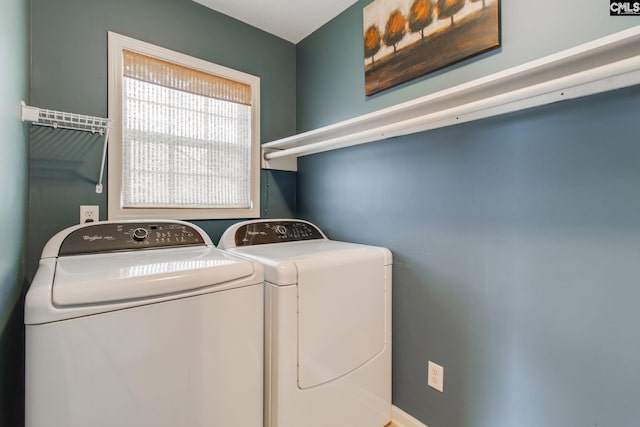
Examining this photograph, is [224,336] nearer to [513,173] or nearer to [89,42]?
[513,173]

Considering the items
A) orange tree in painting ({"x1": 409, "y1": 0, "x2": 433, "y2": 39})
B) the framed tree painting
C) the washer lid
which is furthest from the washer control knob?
orange tree in painting ({"x1": 409, "y1": 0, "x2": 433, "y2": 39})

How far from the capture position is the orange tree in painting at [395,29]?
5.10 feet

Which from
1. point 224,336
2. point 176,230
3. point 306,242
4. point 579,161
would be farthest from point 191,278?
point 579,161

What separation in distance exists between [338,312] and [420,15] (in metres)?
1.49

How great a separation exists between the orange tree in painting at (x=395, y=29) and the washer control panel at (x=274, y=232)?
1.18 m

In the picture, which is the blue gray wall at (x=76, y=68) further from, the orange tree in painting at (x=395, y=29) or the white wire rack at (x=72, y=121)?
the orange tree in painting at (x=395, y=29)

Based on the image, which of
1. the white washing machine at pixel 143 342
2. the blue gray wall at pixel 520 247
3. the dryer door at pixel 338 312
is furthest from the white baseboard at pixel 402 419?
the white washing machine at pixel 143 342

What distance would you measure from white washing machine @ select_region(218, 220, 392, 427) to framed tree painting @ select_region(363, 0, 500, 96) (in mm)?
963

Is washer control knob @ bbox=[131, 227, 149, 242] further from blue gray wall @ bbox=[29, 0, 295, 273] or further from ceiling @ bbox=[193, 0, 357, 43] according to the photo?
ceiling @ bbox=[193, 0, 357, 43]

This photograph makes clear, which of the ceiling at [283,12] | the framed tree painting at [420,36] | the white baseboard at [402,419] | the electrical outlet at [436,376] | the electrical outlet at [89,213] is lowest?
the white baseboard at [402,419]

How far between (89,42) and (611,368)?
2623 mm

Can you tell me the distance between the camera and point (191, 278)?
37.9 inches

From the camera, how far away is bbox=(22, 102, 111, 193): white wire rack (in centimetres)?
127

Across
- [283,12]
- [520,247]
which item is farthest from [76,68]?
[520,247]
